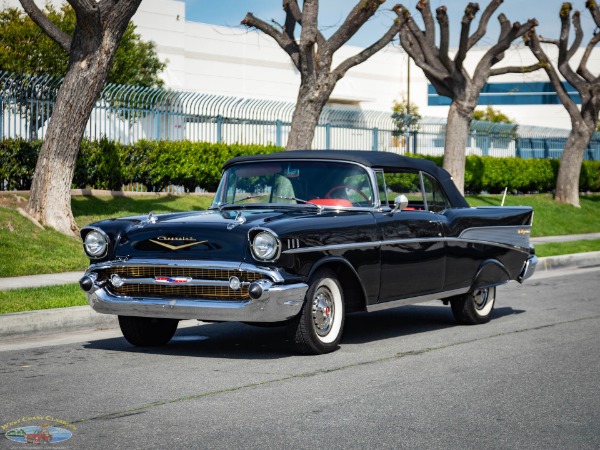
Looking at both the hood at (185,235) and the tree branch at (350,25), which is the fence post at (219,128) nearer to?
the tree branch at (350,25)

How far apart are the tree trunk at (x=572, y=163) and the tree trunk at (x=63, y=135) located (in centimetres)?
2197

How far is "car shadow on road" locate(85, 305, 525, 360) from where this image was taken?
28.8 ft

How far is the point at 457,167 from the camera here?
27781mm

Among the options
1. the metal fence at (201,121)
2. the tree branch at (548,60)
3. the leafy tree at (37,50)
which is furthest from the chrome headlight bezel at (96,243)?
the tree branch at (548,60)

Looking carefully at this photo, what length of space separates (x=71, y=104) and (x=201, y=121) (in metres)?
8.97

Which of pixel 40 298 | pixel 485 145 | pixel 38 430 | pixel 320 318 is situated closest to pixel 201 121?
pixel 40 298

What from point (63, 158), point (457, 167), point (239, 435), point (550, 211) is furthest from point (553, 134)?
point (239, 435)

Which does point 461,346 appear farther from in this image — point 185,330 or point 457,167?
point 457,167

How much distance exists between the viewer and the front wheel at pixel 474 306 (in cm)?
1053

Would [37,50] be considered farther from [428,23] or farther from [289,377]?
[289,377]

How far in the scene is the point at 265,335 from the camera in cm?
984

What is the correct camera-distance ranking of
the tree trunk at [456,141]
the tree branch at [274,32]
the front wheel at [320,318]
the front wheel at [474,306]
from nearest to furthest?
the front wheel at [320,318] → the front wheel at [474,306] → the tree branch at [274,32] → the tree trunk at [456,141]

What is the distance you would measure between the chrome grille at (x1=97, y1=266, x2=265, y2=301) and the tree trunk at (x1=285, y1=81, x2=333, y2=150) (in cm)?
1195

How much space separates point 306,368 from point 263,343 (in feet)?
4.76
